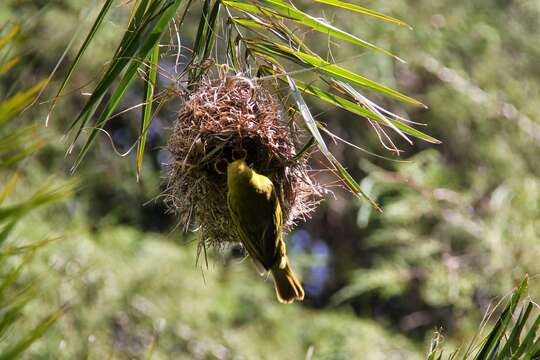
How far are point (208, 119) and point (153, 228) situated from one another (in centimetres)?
715

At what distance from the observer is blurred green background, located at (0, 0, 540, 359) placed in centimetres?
636

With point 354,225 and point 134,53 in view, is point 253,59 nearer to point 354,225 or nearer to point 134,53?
point 134,53

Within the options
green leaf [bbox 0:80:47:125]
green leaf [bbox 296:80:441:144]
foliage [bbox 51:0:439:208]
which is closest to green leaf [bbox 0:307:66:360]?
green leaf [bbox 0:80:47:125]

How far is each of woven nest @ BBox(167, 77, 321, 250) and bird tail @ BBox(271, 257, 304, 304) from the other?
0.20 metres

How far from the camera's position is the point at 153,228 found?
967 centimetres

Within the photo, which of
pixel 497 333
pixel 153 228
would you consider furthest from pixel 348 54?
pixel 497 333

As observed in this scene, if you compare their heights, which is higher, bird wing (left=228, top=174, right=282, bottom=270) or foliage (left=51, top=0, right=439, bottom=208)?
foliage (left=51, top=0, right=439, bottom=208)

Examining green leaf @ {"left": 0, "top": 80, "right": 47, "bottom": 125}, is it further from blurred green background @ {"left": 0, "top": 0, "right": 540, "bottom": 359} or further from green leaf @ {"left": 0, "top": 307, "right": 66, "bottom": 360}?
blurred green background @ {"left": 0, "top": 0, "right": 540, "bottom": 359}

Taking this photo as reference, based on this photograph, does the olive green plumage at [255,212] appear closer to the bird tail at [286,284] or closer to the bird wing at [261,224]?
the bird wing at [261,224]

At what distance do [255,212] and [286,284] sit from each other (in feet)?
1.43

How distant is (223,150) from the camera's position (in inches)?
109

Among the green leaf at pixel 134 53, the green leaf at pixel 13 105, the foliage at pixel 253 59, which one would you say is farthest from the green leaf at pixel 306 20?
the green leaf at pixel 13 105

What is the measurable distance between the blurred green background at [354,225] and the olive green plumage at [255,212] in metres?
2.61

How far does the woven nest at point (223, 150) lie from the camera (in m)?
2.64
